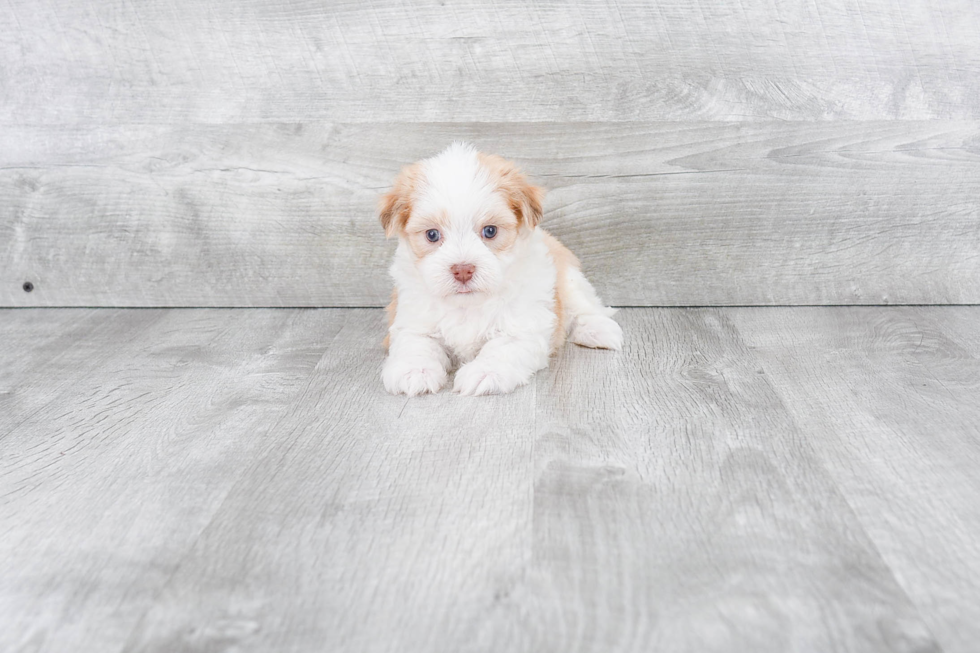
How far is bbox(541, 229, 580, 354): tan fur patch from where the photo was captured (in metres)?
2.22

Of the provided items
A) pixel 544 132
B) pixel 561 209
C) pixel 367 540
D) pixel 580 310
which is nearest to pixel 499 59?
pixel 544 132

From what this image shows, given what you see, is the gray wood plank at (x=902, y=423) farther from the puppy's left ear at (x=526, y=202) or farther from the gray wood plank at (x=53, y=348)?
the gray wood plank at (x=53, y=348)

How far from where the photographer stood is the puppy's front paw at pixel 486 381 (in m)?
1.96

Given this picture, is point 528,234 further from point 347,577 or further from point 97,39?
point 97,39

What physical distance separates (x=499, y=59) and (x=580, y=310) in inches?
30.7

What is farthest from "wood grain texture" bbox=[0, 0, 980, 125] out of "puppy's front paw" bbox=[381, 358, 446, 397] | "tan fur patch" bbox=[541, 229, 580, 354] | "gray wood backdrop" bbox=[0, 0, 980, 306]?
"puppy's front paw" bbox=[381, 358, 446, 397]

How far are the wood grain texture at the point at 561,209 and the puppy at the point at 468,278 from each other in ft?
1.62

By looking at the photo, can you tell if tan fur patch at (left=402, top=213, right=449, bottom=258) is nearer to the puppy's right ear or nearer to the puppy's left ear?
the puppy's right ear

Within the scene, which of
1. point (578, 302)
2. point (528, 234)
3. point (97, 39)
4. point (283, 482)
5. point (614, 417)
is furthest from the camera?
point (97, 39)

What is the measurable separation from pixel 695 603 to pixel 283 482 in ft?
2.54

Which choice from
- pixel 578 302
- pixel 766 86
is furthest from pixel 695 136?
pixel 578 302

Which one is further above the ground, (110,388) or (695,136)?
(695,136)

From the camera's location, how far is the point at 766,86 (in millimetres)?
2471

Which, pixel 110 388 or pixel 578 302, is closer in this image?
pixel 110 388
